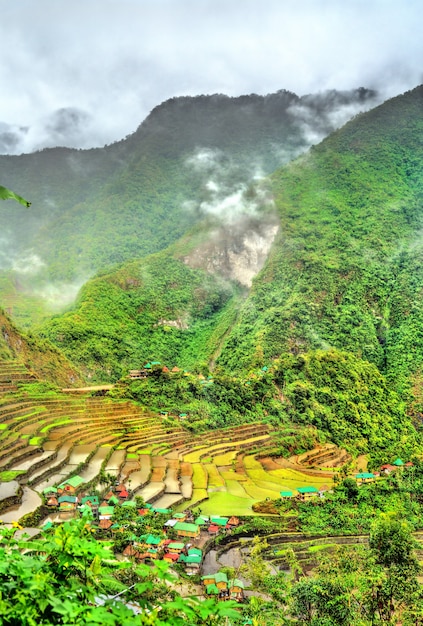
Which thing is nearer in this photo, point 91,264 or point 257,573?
point 257,573

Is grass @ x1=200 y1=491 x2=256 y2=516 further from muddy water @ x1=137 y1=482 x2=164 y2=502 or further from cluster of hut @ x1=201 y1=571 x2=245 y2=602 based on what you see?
cluster of hut @ x1=201 y1=571 x2=245 y2=602

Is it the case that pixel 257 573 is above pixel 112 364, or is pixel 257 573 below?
below

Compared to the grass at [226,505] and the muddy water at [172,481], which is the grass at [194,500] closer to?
the grass at [226,505]

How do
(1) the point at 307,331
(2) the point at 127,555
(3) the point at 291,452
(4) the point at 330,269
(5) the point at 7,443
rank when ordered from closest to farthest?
1. (2) the point at 127,555
2. (5) the point at 7,443
3. (3) the point at 291,452
4. (1) the point at 307,331
5. (4) the point at 330,269

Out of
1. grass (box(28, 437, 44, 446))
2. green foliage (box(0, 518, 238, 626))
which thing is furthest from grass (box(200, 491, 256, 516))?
green foliage (box(0, 518, 238, 626))

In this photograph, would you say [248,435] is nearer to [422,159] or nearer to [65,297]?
[65,297]

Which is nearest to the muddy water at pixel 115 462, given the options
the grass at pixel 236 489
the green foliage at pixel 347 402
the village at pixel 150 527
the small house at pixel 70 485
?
the village at pixel 150 527

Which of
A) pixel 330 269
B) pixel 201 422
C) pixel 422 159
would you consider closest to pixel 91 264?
pixel 330 269
